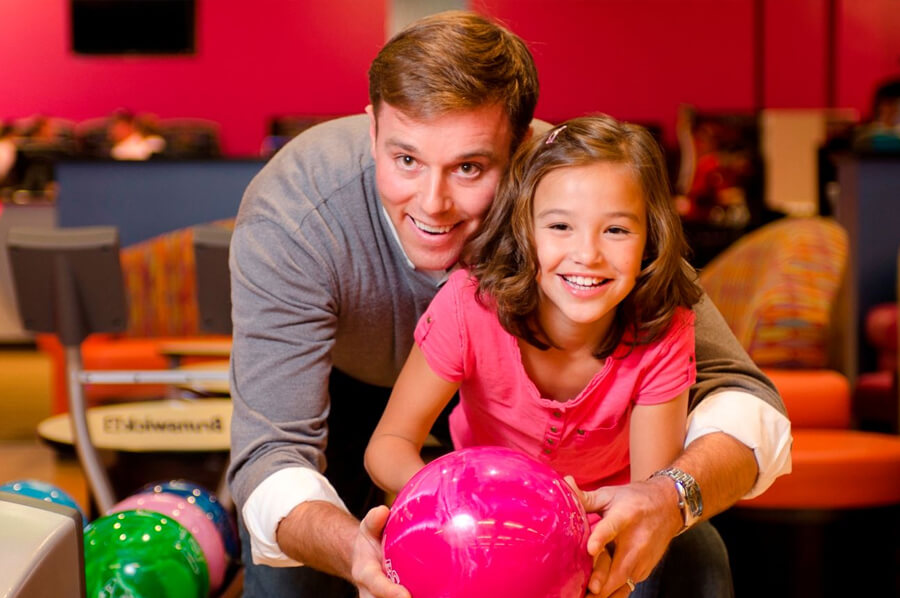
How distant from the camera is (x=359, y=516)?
268cm

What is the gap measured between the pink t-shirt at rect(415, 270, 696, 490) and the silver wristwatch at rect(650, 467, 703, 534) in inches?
5.8

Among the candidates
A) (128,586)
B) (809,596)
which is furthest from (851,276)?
(128,586)

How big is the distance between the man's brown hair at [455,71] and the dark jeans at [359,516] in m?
0.75

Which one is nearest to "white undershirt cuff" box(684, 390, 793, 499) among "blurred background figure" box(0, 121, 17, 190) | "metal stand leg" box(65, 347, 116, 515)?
"metal stand leg" box(65, 347, 116, 515)

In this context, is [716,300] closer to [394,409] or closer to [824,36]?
[394,409]

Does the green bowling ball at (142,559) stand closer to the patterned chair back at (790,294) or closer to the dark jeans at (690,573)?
the dark jeans at (690,573)

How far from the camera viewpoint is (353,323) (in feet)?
7.39

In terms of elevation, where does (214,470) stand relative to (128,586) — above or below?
below

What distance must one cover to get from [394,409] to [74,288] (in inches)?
83.4

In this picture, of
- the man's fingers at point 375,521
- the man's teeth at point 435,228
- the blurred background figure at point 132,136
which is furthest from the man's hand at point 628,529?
the blurred background figure at point 132,136

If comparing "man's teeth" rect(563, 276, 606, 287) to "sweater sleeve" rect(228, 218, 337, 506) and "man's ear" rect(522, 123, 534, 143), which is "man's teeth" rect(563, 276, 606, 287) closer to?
"man's ear" rect(522, 123, 534, 143)

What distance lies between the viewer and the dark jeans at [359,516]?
84.5 inches

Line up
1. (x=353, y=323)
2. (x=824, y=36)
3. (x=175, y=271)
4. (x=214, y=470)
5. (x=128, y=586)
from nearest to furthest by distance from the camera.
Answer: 1. (x=353, y=323)
2. (x=128, y=586)
3. (x=214, y=470)
4. (x=175, y=271)
5. (x=824, y=36)

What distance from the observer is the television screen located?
10594mm
